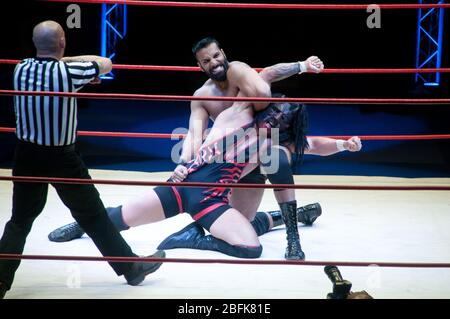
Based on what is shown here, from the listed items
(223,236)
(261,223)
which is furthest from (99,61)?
(261,223)

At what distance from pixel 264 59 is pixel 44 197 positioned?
4.07 metres

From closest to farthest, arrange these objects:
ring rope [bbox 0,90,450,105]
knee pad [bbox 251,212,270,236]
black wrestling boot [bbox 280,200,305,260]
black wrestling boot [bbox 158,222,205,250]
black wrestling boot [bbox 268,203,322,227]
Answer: ring rope [bbox 0,90,450,105]
black wrestling boot [bbox 280,200,305,260]
black wrestling boot [bbox 158,222,205,250]
knee pad [bbox 251,212,270,236]
black wrestling boot [bbox 268,203,322,227]

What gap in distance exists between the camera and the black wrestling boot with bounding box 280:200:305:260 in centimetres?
257

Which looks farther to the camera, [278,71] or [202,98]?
[278,71]

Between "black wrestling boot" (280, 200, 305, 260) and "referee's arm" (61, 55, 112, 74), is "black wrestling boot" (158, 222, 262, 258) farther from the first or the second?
"referee's arm" (61, 55, 112, 74)

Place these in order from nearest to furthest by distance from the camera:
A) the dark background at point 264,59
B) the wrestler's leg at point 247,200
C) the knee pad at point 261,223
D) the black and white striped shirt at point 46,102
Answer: the black and white striped shirt at point 46,102, the wrestler's leg at point 247,200, the knee pad at point 261,223, the dark background at point 264,59

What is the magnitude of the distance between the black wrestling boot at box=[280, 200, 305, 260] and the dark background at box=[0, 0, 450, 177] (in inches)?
97.2

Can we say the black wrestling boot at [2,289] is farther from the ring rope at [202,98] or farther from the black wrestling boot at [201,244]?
the black wrestling boot at [201,244]

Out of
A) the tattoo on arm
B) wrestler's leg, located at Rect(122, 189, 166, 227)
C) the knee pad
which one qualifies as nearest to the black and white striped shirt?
wrestler's leg, located at Rect(122, 189, 166, 227)

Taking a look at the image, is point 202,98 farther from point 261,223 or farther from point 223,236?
point 261,223

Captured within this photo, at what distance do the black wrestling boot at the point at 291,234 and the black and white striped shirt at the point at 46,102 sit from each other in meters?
Answer: 0.97

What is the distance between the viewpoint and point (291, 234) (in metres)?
2.62

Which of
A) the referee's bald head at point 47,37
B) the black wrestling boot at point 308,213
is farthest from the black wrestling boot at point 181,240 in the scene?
the referee's bald head at point 47,37

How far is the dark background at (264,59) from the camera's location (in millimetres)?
5238
